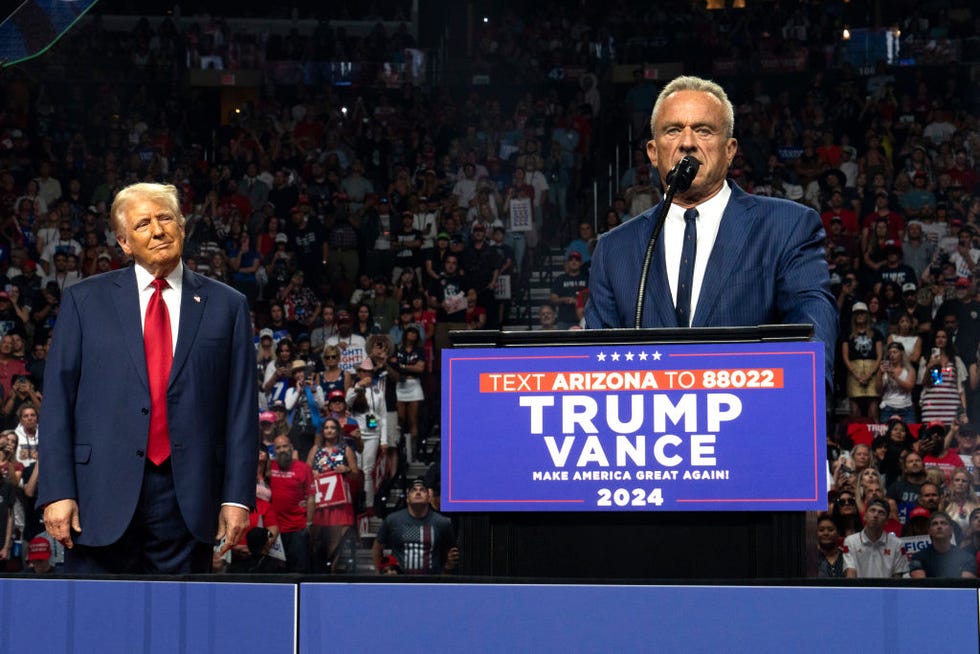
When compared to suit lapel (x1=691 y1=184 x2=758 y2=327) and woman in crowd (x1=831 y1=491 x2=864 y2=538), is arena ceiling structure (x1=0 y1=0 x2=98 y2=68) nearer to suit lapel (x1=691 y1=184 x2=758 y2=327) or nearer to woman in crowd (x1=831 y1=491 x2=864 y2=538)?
suit lapel (x1=691 y1=184 x2=758 y2=327)

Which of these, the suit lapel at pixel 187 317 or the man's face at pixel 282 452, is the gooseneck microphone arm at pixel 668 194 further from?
the man's face at pixel 282 452

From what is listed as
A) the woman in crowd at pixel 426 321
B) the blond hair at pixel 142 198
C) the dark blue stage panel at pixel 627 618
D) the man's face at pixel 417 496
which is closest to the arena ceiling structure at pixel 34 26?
the blond hair at pixel 142 198

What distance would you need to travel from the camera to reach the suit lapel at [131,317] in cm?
343

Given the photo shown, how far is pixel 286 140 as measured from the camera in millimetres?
17812

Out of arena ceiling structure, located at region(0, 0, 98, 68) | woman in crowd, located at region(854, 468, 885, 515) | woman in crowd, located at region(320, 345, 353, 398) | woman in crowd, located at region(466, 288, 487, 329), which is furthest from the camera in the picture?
woman in crowd, located at region(466, 288, 487, 329)

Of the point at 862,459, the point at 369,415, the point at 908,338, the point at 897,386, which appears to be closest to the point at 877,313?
the point at 908,338

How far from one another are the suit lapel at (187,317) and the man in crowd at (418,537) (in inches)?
250

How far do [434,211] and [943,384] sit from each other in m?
6.60

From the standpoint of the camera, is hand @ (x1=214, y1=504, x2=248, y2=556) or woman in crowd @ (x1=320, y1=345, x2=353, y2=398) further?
woman in crowd @ (x1=320, y1=345, x2=353, y2=398)

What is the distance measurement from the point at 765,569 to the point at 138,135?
17.2m

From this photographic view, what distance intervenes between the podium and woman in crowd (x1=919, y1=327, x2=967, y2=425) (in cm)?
914

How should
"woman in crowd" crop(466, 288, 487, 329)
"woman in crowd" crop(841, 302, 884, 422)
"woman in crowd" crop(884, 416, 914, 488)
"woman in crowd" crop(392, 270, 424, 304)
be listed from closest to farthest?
"woman in crowd" crop(884, 416, 914, 488) < "woman in crowd" crop(841, 302, 884, 422) < "woman in crowd" crop(466, 288, 487, 329) < "woman in crowd" crop(392, 270, 424, 304)

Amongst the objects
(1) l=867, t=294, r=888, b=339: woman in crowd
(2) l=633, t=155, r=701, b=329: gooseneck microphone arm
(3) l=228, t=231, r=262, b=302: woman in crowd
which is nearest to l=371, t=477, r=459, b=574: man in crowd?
(1) l=867, t=294, r=888, b=339: woman in crowd

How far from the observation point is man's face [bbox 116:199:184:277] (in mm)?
3460
